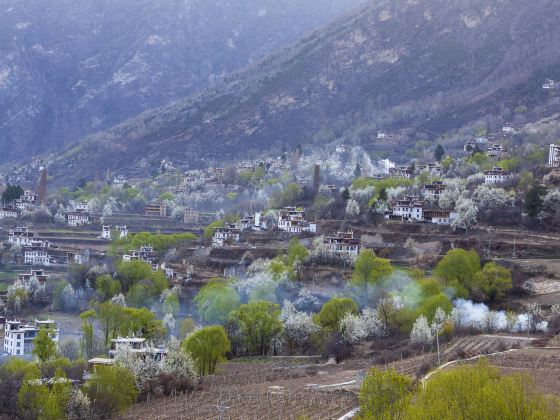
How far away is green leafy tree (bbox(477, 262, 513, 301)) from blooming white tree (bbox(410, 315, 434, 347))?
803 centimetres

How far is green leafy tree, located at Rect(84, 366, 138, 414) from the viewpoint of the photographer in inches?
1319

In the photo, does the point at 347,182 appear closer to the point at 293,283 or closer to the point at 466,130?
the point at 466,130

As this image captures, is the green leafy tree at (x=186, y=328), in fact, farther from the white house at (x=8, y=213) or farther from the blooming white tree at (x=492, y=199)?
the white house at (x=8, y=213)

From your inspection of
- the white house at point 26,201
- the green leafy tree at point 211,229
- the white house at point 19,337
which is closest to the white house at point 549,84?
the green leafy tree at point 211,229

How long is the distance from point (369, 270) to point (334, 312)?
5.91 metres

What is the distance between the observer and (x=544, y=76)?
11831 centimetres

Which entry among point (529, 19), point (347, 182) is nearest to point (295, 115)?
point (529, 19)

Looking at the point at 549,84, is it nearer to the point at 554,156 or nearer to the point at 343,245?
the point at 554,156

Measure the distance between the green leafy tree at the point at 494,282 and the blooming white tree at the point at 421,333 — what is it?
8032 millimetres

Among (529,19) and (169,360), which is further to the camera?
(529,19)

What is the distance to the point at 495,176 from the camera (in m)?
71.6

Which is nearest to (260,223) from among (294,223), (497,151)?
(294,223)

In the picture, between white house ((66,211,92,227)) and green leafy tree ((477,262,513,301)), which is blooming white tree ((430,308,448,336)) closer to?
green leafy tree ((477,262,513,301))

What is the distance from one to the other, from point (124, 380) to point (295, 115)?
344 ft
